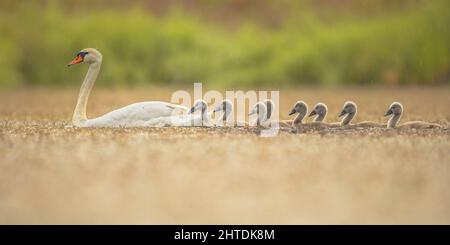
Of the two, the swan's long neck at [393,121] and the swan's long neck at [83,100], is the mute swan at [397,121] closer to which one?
the swan's long neck at [393,121]

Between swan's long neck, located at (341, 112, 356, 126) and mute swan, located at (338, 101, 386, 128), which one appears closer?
mute swan, located at (338, 101, 386, 128)

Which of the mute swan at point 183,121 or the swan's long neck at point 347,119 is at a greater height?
the swan's long neck at point 347,119

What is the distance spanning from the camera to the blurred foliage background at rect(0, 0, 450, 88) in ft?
59.2

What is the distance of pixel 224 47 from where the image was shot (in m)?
19.2

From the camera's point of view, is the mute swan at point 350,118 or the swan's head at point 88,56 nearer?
the mute swan at point 350,118

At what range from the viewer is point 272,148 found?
6.97 metres

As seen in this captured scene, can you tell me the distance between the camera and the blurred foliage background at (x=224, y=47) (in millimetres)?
18047

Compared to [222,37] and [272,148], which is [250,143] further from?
[222,37]

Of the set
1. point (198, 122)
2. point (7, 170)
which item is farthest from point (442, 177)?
point (198, 122)

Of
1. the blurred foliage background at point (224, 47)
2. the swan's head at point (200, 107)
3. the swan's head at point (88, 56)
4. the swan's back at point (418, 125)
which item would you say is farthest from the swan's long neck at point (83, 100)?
the blurred foliage background at point (224, 47)

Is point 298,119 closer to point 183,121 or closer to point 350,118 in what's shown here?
point 350,118

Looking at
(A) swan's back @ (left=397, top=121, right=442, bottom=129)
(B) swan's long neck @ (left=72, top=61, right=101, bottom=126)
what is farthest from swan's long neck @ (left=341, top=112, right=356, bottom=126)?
(B) swan's long neck @ (left=72, top=61, right=101, bottom=126)

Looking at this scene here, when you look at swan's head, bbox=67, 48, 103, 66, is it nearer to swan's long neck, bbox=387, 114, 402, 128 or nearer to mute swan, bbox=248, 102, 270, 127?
mute swan, bbox=248, 102, 270, 127
